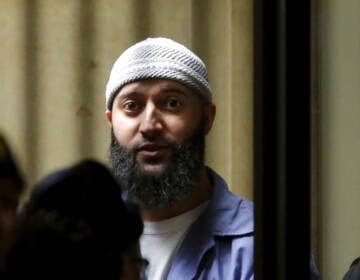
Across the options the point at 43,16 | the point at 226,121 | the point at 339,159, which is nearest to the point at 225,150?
the point at 226,121

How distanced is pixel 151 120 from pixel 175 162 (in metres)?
0.12

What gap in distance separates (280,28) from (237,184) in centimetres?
75

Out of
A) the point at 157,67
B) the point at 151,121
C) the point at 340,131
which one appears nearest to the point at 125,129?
the point at 151,121

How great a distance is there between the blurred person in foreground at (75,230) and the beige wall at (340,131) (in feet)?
3.28

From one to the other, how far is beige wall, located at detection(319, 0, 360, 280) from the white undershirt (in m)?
0.57

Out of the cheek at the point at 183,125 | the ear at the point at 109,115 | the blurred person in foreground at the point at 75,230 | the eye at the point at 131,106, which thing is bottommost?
the cheek at the point at 183,125

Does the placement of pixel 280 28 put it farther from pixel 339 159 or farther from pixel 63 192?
pixel 339 159

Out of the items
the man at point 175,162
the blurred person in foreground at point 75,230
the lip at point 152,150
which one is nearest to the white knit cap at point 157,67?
the man at point 175,162

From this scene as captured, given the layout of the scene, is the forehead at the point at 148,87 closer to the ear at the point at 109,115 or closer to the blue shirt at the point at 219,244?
the ear at the point at 109,115

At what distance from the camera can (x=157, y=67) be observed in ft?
2.59

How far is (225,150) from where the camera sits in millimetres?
1183

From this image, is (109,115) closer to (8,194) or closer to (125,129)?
(125,129)

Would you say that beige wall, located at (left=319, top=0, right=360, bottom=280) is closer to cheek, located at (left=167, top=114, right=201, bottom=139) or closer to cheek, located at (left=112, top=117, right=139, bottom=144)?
cheek, located at (left=167, top=114, right=201, bottom=139)

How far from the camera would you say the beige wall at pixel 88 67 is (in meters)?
0.63
